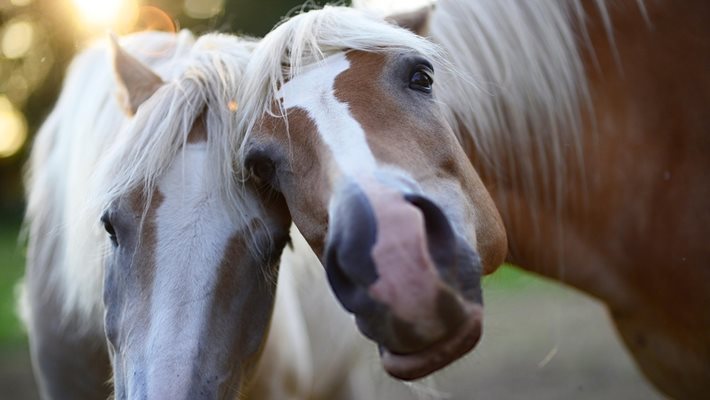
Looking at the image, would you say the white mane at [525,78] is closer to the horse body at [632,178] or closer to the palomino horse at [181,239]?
the horse body at [632,178]

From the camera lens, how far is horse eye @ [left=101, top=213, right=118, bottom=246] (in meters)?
2.02

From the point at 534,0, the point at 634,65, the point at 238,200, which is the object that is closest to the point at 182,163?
the point at 238,200

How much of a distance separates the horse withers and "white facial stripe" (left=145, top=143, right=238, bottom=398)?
16cm

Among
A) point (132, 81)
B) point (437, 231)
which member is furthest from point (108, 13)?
point (437, 231)

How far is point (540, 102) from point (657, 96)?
0.39 meters

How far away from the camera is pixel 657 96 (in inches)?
102

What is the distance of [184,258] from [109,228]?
31cm

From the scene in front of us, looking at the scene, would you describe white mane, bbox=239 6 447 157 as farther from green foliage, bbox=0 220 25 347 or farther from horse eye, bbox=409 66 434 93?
green foliage, bbox=0 220 25 347

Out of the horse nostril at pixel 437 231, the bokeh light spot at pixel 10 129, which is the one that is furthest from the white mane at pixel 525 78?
the bokeh light spot at pixel 10 129

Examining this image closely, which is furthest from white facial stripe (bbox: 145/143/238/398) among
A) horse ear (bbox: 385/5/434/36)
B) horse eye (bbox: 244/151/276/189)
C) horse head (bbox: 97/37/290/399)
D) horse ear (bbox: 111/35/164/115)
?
horse ear (bbox: 385/5/434/36)

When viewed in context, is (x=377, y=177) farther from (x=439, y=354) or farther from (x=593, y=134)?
(x=593, y=134)

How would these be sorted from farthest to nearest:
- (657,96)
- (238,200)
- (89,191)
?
(657,96), (89,191), (238,200)

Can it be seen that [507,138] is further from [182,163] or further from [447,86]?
[182,163]

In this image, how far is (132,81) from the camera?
2299 millimetres
